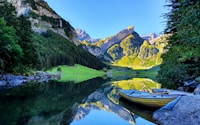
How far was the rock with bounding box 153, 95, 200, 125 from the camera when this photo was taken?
1040 cm

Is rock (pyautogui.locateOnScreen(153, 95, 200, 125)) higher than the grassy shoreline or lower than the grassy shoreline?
lower

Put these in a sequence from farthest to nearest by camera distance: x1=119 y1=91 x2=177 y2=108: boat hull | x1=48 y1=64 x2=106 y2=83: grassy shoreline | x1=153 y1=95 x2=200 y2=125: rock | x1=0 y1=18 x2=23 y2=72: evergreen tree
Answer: x1=48 y1=64 x2=106 y2=83: grassy shoreline < x1=0 y1=18 x2=23 y2=72: evergreen tree < x1=119 y1=91 x2=177 y2=108: boat hull < x1=153 y1=95 x2=200 y2=125: rock

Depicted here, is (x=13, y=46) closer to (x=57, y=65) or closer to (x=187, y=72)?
(x=187, y=72)

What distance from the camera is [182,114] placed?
1131 cm

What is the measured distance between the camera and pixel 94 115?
15305mm

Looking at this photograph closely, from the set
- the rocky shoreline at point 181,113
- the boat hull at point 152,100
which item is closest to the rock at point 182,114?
the rocky shoreline at point 181,113

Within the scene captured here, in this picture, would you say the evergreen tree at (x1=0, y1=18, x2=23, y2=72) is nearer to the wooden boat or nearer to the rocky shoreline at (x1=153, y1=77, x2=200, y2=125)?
the wooden boat

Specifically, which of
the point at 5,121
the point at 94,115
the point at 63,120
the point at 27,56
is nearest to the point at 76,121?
the point at 63,120

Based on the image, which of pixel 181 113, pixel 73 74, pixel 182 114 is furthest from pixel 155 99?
pixel 73 74

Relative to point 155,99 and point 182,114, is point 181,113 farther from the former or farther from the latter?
point 155,99

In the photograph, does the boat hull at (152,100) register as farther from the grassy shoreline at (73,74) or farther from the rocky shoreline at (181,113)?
the grassy shoreline at (73,74)

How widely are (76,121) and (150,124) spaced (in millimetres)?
4491

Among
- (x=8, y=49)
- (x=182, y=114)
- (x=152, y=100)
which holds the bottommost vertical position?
(x=182, y=114)

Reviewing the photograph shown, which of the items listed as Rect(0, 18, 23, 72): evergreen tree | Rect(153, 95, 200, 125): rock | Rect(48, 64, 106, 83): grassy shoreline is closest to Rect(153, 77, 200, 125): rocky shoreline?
Rect(153, 95, 200, 125): rock
